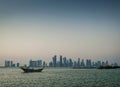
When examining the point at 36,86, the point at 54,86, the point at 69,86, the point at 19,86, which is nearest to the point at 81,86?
the point at 69,86

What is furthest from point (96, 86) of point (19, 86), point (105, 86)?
point (19, 86)

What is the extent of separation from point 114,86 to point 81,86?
30.4ft

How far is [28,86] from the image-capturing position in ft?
232

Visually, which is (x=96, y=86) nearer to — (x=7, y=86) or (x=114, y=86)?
(x=114, y=86)

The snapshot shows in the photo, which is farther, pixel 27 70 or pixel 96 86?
pixel 27 70

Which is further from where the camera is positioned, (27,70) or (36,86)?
(27,70)

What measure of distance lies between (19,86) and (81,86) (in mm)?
18543

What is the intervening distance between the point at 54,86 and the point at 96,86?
1195 cm

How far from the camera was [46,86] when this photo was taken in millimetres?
70000

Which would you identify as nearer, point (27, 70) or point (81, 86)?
point (81, 86)

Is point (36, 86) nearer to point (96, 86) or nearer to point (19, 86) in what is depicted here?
point (19, 86)

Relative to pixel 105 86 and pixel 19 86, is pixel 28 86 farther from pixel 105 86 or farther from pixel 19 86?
pixel 105 86

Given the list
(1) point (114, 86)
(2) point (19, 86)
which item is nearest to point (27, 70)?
(2) point (19, 86)

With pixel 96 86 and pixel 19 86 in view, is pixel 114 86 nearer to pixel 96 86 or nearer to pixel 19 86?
pixel 96 86
